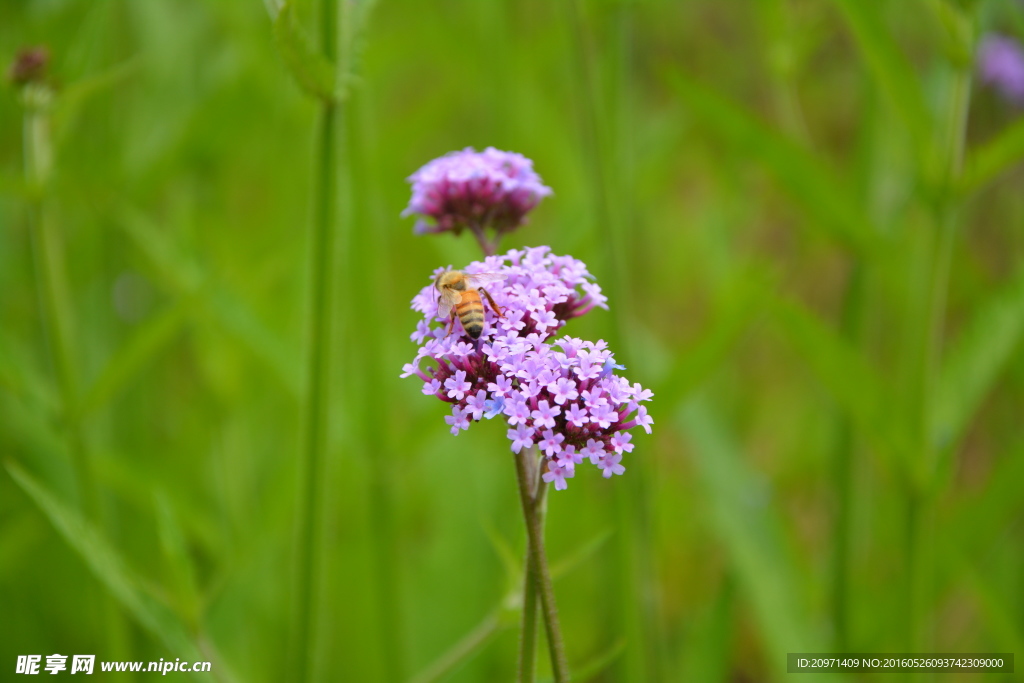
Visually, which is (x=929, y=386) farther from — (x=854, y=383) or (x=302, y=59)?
(x=302, y=59)

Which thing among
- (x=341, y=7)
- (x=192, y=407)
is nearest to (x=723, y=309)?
(x=341, y=7)

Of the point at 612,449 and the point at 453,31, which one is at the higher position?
the point at 453,31

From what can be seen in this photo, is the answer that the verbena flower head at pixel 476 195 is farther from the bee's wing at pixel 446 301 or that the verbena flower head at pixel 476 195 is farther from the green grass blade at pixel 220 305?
the green grass blade at pixel 220 305

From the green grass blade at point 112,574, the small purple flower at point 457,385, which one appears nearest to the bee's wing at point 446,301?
the small purple flower at point 457,385

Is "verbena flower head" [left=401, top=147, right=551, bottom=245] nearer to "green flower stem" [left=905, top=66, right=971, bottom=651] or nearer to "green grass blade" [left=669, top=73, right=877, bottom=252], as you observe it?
"green grass blade" [left=669, top=73, right=877, bottom=252]

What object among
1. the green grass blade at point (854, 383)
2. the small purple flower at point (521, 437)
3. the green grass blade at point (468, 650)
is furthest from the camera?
the green grass blade at point (854, 383)

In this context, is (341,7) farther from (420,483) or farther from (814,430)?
(814,430)
